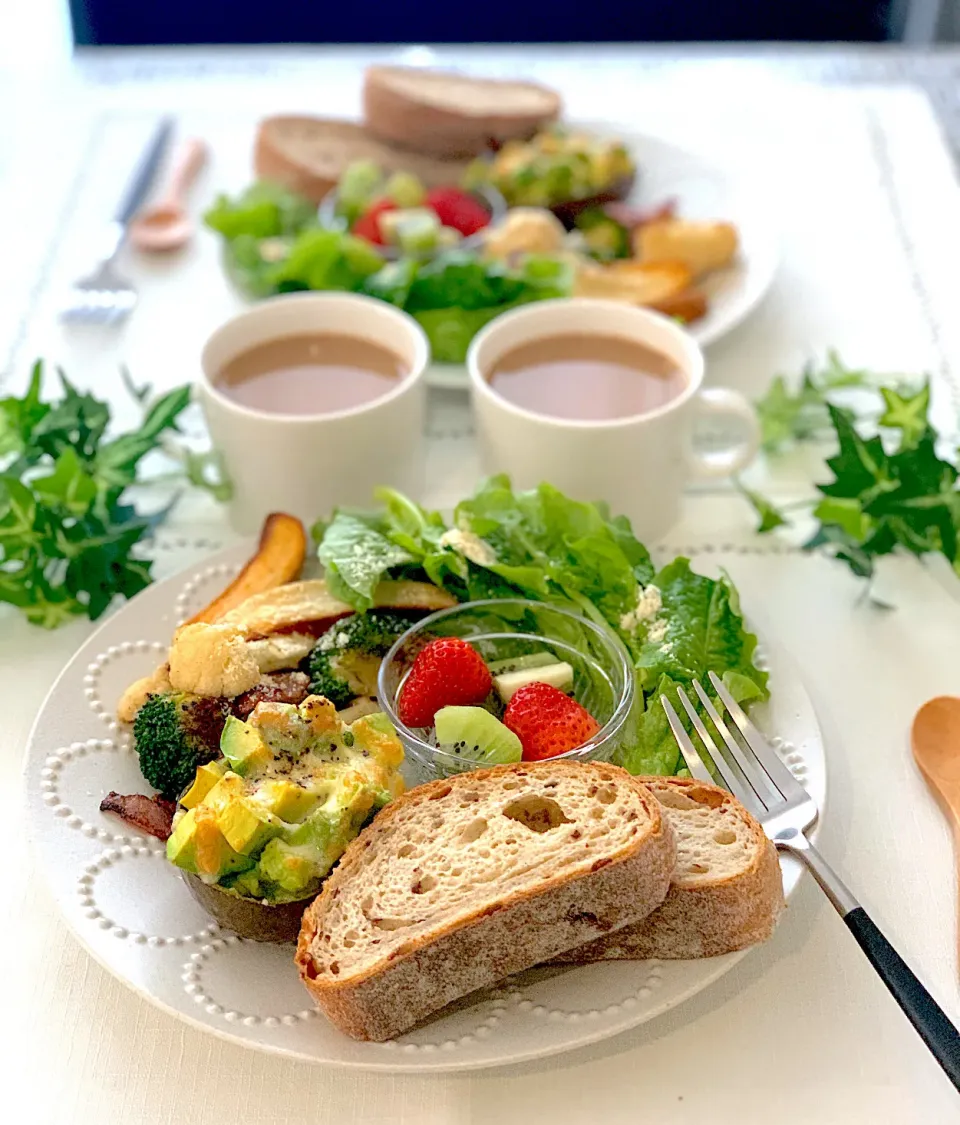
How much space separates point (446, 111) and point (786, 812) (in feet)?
6.27

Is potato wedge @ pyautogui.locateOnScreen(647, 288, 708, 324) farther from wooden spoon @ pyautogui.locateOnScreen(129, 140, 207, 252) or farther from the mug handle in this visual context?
wooden spoon @ pyautogui.locateOnScreen(129, 140, 207, 252)

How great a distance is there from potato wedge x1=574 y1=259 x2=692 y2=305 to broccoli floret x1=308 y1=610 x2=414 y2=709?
104cm

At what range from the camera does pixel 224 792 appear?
1.23 meters

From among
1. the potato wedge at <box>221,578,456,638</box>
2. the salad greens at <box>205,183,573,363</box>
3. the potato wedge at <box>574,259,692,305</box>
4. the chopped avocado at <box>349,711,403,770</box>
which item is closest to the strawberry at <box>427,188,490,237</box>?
the salad greens at <box>205,183,573,363</box>

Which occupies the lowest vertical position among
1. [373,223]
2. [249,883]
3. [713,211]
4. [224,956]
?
[224,956]

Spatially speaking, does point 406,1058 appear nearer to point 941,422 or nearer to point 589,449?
point 589,449

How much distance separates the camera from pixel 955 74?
328cm

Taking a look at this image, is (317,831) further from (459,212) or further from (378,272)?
(459,212)

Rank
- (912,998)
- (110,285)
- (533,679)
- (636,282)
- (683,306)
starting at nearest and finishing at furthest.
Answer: (912,998)
(533,679)
(683,306)
(636,282)
(110,285)

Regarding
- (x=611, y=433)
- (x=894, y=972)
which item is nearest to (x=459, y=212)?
(x=611, y=433)

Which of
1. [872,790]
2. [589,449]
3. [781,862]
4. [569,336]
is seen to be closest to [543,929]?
[781,862]

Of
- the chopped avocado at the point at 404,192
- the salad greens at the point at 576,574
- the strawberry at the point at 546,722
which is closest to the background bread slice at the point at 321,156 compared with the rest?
the chopped avocado at the point at 404,192

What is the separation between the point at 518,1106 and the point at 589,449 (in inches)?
36.0

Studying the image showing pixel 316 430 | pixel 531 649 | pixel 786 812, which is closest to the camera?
pixel 786 812
